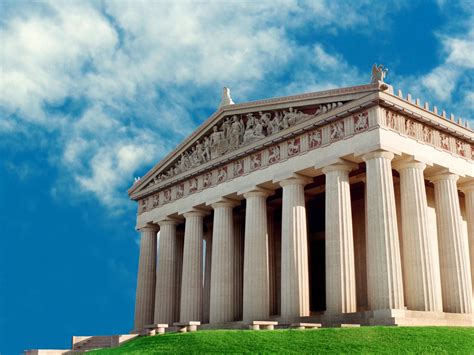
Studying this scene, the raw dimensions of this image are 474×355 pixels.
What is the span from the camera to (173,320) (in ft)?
163

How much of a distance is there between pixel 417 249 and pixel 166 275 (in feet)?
73.8

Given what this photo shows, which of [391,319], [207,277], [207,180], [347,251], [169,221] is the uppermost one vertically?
[207,180]

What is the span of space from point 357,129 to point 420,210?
572 cm

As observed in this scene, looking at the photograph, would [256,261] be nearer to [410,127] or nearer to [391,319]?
[391,319]

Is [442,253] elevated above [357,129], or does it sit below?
below

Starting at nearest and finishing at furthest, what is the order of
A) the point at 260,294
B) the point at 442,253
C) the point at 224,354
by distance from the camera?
1. the point at 224,354
2. the point at 442,253
3. the point at 260,294

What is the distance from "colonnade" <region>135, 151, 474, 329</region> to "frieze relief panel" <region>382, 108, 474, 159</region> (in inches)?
68.3

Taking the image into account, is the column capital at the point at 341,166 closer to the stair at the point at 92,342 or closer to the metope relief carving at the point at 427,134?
the metope relief carving at the point at 427,134

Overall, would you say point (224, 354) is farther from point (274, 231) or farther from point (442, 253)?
point (274, 231)

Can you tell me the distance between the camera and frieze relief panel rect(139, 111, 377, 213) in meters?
36.3

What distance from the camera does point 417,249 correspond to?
34625 mm

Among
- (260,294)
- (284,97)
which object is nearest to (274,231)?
(260,294)

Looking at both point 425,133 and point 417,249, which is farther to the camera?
point 425,133

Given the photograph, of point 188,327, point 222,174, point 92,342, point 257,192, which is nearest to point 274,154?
point 257,192
